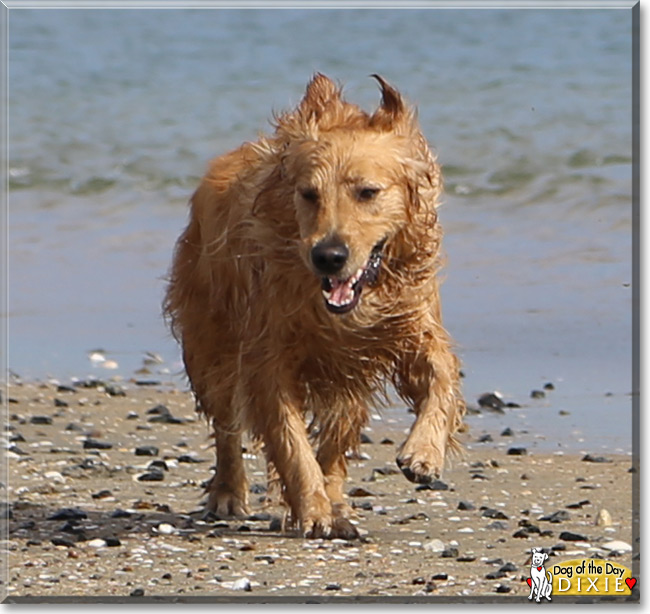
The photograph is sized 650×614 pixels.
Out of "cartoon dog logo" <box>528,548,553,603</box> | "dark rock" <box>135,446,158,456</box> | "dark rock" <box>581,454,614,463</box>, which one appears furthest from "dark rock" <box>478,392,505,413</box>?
"cartoon dog logo" <box>528,548,553,603</box>

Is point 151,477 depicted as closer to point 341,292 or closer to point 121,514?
point 121,514

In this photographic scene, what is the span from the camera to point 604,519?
604cm

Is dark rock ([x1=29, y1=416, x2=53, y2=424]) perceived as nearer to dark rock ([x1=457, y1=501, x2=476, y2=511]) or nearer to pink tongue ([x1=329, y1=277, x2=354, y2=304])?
dark rock ([x1=457, y1=501, x2=476, y2=511])

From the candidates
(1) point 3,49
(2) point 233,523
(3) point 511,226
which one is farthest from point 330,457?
(3) point 511,226

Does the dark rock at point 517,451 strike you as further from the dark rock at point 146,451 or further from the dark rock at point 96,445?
the dark rock at point 96,445

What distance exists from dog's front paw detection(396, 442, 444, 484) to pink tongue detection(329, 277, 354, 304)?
620 millimetres

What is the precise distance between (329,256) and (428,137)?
10.8 meters

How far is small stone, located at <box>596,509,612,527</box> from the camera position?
601 centimetres

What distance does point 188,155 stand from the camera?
1652 cm

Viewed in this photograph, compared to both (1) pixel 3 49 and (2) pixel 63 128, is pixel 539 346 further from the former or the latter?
(2) pixel 63 128

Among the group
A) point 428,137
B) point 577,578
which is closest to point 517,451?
point 577,578

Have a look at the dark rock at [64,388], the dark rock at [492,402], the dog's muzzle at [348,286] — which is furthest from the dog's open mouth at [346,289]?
the dark rock at [64,388]

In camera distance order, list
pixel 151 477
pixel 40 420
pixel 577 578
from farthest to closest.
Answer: pixel 40 420, pixel 151 477, pixel 577 578

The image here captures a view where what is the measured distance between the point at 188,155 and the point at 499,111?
11.6ft
